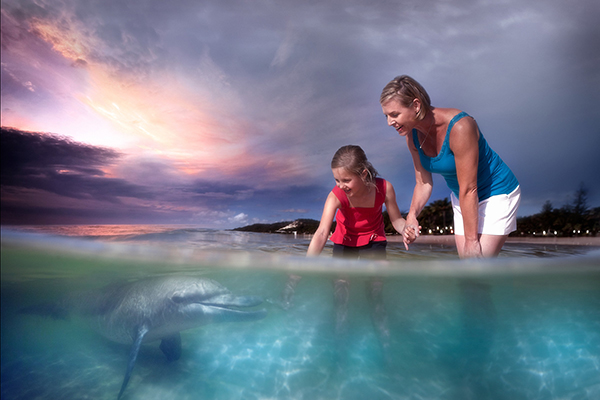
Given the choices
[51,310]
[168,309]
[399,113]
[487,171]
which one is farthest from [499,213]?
[51,310]

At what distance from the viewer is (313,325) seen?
9.41 metres

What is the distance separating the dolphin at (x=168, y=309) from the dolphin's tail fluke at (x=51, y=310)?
124 inches

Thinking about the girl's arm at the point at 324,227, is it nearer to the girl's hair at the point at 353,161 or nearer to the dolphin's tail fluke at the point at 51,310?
the girl's hair at the point at 353,161

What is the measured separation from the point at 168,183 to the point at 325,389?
624cm

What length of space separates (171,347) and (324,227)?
4624 mm

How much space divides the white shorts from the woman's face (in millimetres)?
1154

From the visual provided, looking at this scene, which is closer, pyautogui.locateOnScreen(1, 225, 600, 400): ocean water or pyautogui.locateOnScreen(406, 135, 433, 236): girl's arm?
pyautogui.locateOnScreen(406, 135, 433, 236): girl's arm

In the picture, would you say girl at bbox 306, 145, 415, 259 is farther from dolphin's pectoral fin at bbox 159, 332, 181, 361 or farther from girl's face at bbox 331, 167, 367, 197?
dolphin's pectoral fin at bbox 159, 332, 181, 361

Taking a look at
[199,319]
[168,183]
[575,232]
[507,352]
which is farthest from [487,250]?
[507,352]

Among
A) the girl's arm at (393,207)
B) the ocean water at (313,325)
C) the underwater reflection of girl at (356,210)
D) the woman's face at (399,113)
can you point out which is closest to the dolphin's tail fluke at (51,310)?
the ocean water at (313,325)

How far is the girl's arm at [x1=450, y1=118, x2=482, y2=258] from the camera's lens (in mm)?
2719

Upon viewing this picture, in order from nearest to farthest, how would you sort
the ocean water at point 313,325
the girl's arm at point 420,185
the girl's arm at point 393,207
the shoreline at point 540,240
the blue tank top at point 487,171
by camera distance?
the blue tank top at point 487,171 < the girl's arm at point 420,185 < the girl's arm at point 393,207 < the ocean water at point 313,325 < the shoreline at point 540,240

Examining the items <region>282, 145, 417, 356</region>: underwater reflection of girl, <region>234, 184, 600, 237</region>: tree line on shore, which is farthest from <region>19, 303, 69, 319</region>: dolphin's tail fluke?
<region>282, 145, 417, 356</region>: underwater reflection of girl

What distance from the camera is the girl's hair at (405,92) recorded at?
2.83m
